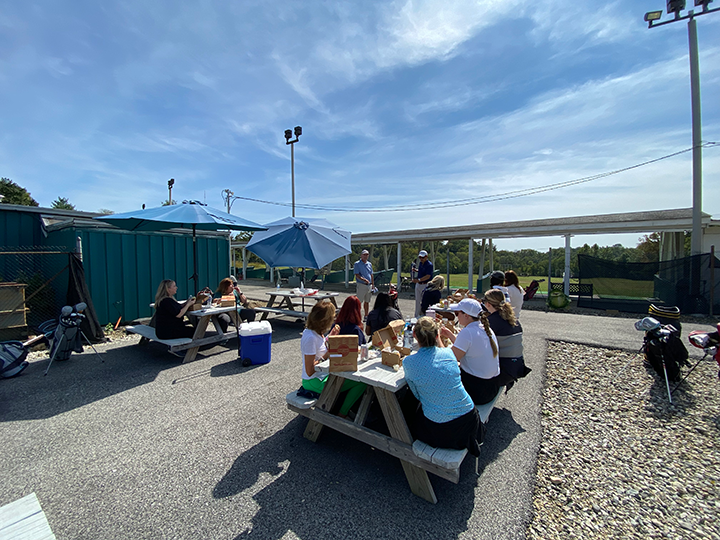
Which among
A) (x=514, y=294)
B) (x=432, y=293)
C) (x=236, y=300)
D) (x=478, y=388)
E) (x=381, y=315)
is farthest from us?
(x=432, y=293)

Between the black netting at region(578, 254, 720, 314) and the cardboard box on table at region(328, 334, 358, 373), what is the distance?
1063 centimetres

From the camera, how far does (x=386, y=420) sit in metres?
2.44

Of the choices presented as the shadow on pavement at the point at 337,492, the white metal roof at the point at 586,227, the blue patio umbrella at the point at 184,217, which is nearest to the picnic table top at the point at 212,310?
the blue patio umbrella at the point at 184,217

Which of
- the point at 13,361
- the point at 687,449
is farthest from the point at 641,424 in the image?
the point at 13,361

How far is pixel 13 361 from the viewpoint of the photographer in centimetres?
431

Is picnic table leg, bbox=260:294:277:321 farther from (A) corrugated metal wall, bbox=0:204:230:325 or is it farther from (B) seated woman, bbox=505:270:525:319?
(B) seated woman, bbox=505:270:525:319

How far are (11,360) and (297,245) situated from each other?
14.4 ft

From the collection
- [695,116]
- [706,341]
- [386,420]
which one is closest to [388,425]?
[386,420]

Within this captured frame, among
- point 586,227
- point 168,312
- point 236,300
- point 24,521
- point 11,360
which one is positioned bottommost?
point 24,521

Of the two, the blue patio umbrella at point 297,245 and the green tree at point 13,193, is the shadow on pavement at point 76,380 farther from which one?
the green tree at point 13,193

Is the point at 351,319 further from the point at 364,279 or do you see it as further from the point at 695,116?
the point at 695,116

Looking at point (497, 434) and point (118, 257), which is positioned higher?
point (118, 257)

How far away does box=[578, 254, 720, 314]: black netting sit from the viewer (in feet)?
29.4

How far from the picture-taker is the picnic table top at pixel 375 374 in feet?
8.07
